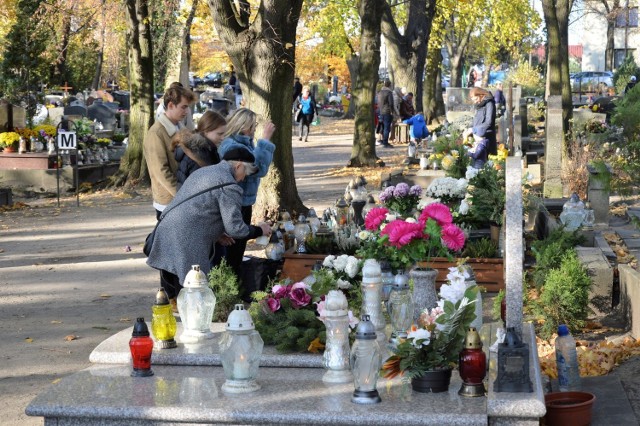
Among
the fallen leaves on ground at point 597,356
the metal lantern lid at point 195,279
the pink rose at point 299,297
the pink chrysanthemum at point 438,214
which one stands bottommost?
the fallen leaves on ground at point 597,356

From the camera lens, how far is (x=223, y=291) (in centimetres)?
820

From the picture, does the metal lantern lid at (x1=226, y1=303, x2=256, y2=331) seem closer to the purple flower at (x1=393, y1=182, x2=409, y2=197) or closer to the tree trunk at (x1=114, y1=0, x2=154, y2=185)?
the purple flower at (x1=393, y1=182, x2=409, y2=197)

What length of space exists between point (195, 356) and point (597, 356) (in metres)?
2.94

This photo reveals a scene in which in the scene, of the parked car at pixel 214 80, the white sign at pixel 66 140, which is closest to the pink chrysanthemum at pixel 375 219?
the white sign at pixel 66 140

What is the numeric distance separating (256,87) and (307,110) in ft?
65.3

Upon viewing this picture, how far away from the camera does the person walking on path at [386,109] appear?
31047mm

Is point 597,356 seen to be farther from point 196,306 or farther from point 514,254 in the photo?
point 196,306

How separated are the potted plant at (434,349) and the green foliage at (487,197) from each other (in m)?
5.02

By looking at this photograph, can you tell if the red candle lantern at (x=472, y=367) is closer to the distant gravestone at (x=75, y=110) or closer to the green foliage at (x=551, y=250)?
the green foliage at (x=551, y=250)

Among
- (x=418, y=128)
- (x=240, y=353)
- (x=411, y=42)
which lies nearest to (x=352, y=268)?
(x=240, y=353)

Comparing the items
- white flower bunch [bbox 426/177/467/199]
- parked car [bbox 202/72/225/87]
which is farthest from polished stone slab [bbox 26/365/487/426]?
parked car [bbox 202/72/225/87]

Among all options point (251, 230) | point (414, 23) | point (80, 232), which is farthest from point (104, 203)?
point (414, 23)

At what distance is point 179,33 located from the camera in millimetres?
31844

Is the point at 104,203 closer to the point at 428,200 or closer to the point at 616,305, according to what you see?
the point at 428,200
